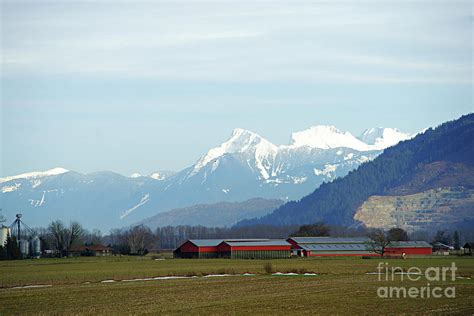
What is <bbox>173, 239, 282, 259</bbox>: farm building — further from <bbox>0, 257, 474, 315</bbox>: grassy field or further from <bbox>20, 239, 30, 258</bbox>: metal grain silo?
<bbox>0, 257, 474, 315</bbox>: grassy field

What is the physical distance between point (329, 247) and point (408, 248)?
1497 centimetres

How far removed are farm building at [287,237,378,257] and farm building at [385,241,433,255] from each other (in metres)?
4.54

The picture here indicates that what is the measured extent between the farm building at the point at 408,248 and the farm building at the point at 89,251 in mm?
55084

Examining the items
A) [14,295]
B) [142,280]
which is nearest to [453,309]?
[14,295]

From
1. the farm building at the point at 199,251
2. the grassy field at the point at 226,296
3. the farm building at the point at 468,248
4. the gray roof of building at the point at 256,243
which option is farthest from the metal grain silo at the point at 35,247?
the grassy field at the point at 226,296

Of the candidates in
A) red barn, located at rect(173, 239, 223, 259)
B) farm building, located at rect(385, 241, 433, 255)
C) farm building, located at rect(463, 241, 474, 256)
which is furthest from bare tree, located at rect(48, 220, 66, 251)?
farm building, located at rect(463, 241, 474, 256)

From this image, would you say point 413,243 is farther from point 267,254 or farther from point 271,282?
point 271,282

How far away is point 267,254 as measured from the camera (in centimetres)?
15138

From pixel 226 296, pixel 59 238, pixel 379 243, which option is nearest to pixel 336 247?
pixel 379 243

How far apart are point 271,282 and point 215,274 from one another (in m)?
16.6

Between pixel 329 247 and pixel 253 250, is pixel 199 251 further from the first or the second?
pixel 329 247

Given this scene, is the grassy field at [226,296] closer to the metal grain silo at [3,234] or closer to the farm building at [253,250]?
the farm building at [253,250]

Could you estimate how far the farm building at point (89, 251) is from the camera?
168575mm

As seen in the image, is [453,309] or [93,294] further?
[93,294]
